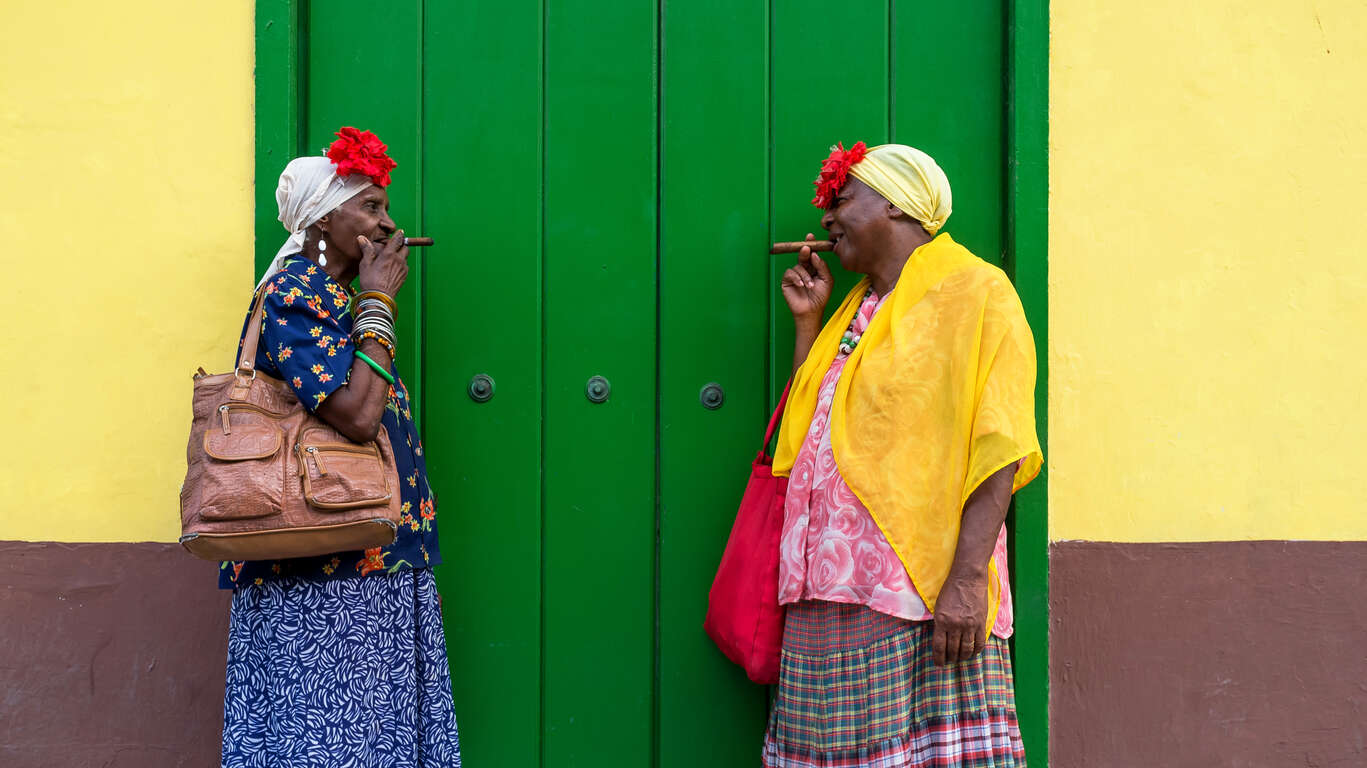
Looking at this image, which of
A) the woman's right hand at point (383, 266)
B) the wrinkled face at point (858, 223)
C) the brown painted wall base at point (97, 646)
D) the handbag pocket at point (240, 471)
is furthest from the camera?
the brown painted wall base at point (97, 646)

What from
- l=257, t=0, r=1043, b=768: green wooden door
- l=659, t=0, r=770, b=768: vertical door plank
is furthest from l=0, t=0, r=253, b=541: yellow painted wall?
l=659, t=0, r=770, b=768: vertical door plank

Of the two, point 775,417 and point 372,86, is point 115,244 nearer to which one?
point 372,86

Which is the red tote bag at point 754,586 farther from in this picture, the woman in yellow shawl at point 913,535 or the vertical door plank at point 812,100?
the vertical door plank at point 812,100

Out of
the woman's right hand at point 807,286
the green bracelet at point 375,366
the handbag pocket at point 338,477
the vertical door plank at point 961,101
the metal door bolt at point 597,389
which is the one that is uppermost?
the vertical door plank at point 961,101

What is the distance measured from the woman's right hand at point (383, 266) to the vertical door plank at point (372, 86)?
316mm

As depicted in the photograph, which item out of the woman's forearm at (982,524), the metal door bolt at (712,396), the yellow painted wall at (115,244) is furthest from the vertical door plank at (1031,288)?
the yellow painted wall at (115,244)

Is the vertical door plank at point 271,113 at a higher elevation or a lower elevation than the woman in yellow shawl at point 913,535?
higher

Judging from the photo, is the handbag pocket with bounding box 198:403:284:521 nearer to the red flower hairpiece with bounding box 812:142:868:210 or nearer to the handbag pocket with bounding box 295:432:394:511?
the handbag pocket with bounding box 295:432:394:511

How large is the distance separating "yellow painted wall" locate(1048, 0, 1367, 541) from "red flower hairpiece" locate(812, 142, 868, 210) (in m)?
0.58

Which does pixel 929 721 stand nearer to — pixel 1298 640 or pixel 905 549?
pixel 905 549

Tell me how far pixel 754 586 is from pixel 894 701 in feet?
1.24

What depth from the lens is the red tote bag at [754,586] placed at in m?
2.25

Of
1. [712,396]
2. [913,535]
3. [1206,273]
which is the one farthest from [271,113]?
[1206,273]

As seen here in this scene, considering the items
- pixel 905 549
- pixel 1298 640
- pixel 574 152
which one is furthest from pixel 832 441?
pixel 1298 640
